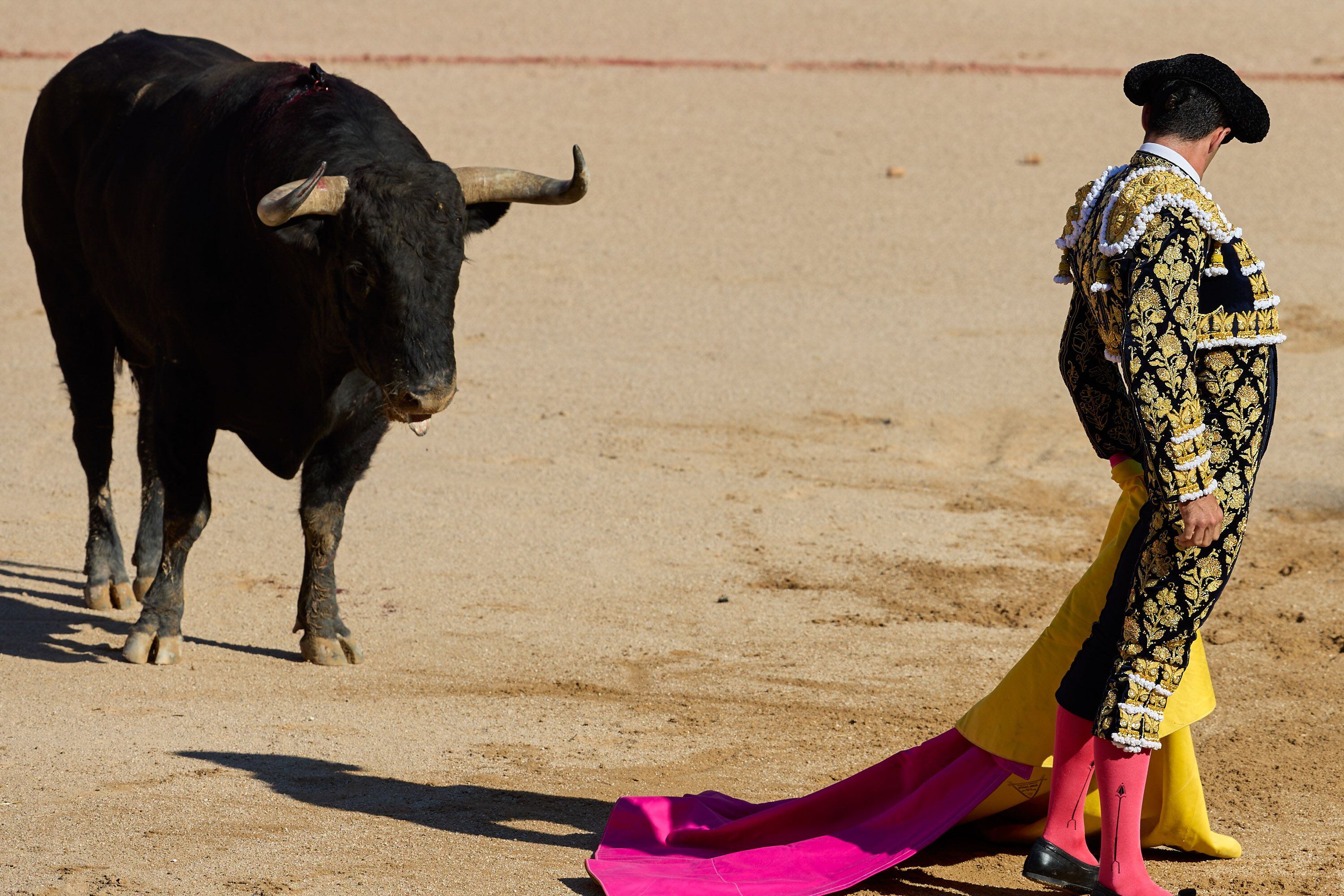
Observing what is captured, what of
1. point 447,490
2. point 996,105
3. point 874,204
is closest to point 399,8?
point 996,105

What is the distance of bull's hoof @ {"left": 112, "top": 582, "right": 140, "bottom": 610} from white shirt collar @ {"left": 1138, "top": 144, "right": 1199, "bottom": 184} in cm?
457

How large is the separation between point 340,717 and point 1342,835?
117 inches

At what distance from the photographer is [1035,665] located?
151 inches

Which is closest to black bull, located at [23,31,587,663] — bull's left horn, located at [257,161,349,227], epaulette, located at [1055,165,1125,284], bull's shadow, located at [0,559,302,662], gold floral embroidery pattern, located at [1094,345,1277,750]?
bull's left horn, located at [257,161,349,227]

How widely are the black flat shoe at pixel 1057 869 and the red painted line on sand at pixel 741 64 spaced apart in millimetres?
16967

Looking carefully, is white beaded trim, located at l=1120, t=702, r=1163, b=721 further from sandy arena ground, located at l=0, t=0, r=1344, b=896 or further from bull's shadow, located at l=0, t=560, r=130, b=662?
bull's shadow, located at l=0, t=560, r=130, b=662

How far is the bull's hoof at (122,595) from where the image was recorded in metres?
6.46

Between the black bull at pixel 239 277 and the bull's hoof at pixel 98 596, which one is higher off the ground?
the black bull at pixel 239 277

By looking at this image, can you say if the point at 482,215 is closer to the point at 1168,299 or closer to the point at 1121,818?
the point at 1168,299

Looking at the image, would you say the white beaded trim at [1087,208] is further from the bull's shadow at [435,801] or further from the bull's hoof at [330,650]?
the bull's hoof at [330,650]

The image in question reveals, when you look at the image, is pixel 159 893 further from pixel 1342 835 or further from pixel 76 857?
pixel 1342 835

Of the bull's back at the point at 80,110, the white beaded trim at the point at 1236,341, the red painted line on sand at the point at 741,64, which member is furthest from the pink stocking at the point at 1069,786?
the red painted line on sand at the point at 741,64

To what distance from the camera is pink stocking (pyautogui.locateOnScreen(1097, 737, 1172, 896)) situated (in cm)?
352

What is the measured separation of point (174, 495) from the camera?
18.9 ft
